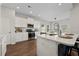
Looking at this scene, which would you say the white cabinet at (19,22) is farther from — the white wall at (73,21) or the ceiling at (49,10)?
the white wall at (73,21)

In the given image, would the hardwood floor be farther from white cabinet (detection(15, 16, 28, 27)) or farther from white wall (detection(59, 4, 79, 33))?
white wall (detection(59, 4, 79, 33))

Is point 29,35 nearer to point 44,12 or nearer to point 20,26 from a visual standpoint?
point 20,26

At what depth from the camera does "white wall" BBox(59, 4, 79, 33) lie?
90.5 inches

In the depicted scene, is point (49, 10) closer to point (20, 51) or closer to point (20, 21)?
point (20, 51)

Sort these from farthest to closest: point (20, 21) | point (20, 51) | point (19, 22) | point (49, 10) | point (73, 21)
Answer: point (20, 21) < point (19, 22) < point (20, 51) < point (49, 10) < point (73, 21)

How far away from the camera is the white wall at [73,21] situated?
230 centimetres

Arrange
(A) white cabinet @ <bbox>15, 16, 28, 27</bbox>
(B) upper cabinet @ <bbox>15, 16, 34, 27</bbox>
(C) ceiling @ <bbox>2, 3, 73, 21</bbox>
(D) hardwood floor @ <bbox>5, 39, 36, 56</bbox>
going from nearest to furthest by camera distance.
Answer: (C) ceiling @ <bbox>2, 3, 73, 21</bbox> < (D) hardwood floor @ <bbox>5, 39, 36, 56</bbox> < (B) upper cabinet @ <bbox>15, 16, 34, 27</bbox> < (A) white cabinet @ <bbox>15, 16, 28, 27</bbox>

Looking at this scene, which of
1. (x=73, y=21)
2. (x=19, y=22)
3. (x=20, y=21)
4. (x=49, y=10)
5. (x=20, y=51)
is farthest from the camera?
(x=20, y=21)

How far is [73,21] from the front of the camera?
94.7 inches

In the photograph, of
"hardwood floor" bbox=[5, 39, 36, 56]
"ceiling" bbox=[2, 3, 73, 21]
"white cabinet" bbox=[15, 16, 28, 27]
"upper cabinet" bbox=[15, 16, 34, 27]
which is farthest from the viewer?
"white cabinet" bbox=[15, 16, 28, 27]

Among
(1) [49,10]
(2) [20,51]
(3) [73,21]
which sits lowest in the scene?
(2) [20,51]

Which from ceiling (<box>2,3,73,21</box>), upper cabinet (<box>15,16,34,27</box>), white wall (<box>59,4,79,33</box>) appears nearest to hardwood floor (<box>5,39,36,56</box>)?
upper cabinet (<box>15,16,34,27</box>)

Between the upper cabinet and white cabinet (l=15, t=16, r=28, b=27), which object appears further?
white cabinet (l=15, t=16, r=28, b=27)

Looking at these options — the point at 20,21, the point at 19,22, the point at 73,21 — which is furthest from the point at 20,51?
the point at 73,21
